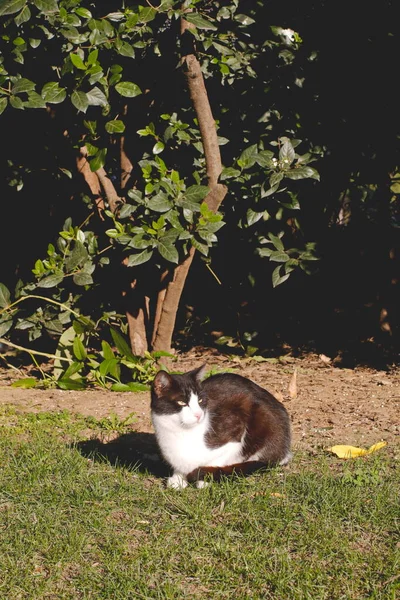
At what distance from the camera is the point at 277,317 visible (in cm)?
739

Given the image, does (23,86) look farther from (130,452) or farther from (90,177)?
(130,452)

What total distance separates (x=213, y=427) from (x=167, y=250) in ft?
4.95

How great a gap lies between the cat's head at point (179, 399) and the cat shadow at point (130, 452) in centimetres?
46

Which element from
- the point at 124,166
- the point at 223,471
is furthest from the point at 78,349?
the point at 223,471

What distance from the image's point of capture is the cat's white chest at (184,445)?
411cm

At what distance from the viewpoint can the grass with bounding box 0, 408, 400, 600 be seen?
3.17 metres

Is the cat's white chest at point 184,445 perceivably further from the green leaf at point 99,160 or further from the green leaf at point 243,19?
the green leaf at point 243,19

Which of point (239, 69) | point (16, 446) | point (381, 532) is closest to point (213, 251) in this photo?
point (239, 69)

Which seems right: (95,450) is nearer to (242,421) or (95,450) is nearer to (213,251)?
(242,421)

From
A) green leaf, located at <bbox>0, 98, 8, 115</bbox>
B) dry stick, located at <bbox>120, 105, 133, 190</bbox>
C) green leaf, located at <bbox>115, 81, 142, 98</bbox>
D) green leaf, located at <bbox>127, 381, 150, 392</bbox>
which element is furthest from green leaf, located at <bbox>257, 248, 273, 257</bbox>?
green leaf, located at <bbox>0, 98, 8, 115</bbox>

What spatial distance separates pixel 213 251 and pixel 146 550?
3.94m

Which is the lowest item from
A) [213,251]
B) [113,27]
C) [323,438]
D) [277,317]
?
[323,438]

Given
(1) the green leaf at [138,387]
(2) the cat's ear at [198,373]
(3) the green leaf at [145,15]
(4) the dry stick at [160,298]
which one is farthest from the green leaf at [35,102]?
(1) the green leaf at [138,387]

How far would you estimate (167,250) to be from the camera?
5.30 meters
